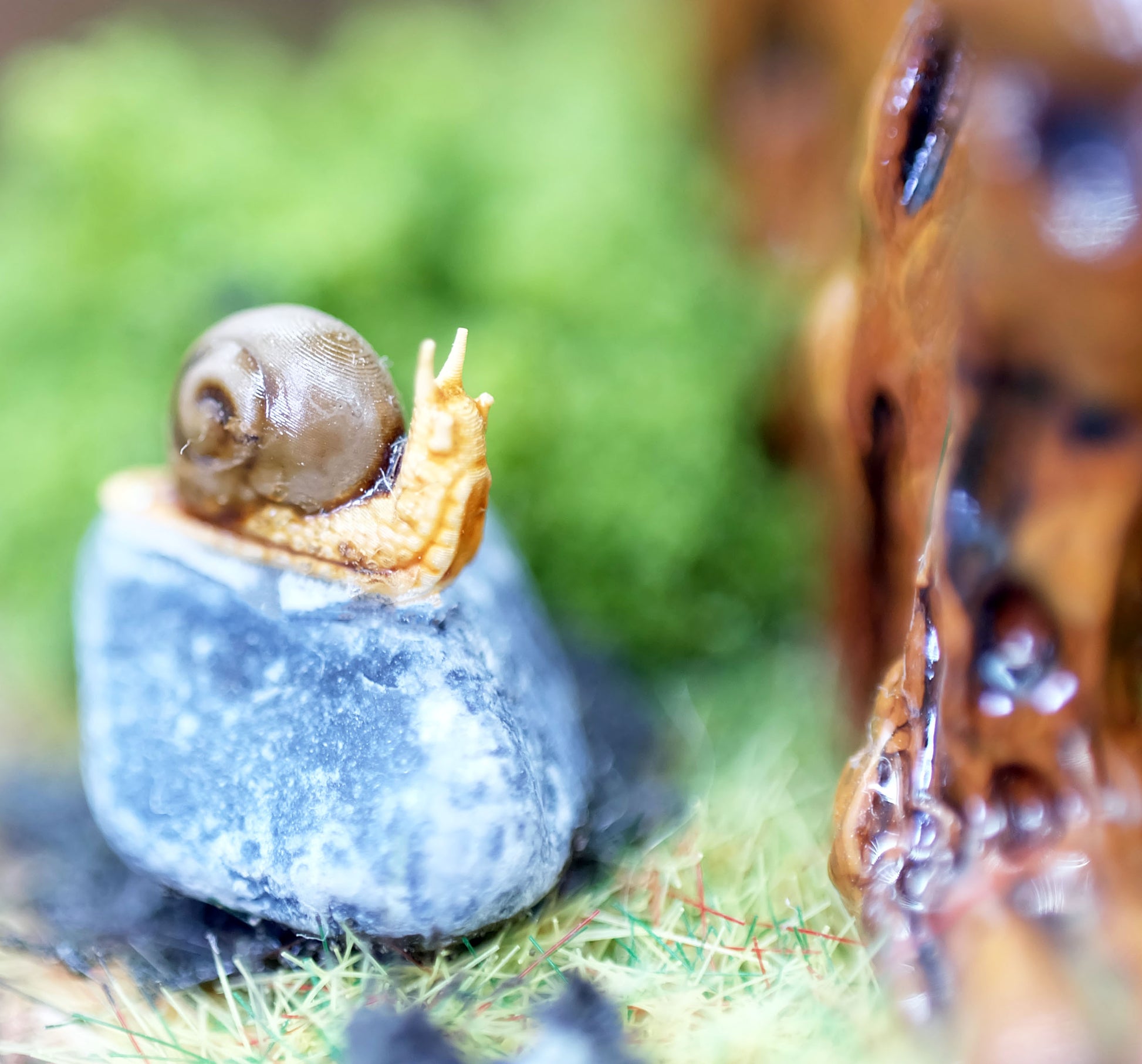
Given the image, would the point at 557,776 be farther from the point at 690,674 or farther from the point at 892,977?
the point at 690,674

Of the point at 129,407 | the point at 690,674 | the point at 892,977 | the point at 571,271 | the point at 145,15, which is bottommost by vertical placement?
the point at 690,674

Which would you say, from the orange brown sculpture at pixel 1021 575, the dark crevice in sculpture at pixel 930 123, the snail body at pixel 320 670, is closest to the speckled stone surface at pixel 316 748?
the snail body at pixel 320 670

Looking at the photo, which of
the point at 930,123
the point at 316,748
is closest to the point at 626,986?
the point at 316,748

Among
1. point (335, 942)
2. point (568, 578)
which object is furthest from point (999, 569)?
point (568, 578)

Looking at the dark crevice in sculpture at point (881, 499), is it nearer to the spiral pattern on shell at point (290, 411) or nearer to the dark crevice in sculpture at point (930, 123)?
the dark crevice in sculpture at point (930, 123)

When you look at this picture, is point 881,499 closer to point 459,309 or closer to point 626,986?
point 626,986

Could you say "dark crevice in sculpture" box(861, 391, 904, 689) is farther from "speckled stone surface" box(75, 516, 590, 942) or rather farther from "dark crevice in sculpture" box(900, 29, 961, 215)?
"speckled stone surface" box(75, 516, 590, 942)
